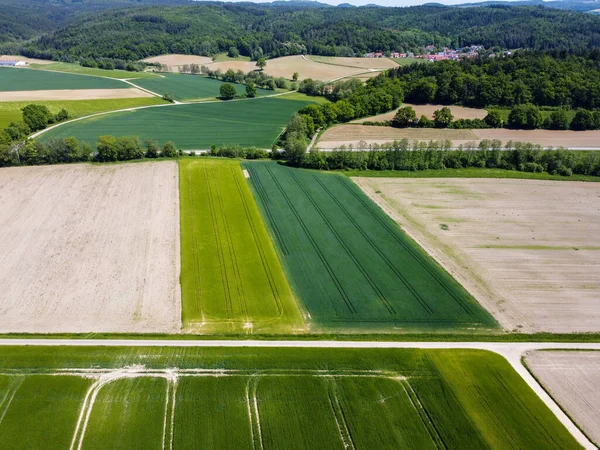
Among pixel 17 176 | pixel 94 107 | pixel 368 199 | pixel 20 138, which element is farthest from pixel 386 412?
pixel 94 107

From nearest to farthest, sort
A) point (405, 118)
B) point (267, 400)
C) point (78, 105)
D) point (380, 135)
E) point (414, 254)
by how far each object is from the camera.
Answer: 1. point (267, 400)
2. point (414, 254)
3. point (380, 135)
4. point (405, 118)
5. point (78, 105)

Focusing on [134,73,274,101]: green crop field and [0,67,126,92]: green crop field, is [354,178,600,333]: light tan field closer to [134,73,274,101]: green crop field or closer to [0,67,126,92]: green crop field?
[134,73,274,101]: green crop field

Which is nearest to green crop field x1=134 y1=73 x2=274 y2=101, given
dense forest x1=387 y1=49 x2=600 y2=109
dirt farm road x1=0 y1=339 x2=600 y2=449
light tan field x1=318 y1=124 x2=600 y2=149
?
dense forest x1=387 y1=49 x2=600 y2=109

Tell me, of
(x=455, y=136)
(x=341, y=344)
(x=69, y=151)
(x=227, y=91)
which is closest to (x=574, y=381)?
(x=341, y=344)

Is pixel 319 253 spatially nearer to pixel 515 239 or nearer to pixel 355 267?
pixel 355 267

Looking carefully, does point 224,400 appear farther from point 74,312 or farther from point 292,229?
point 292,229
